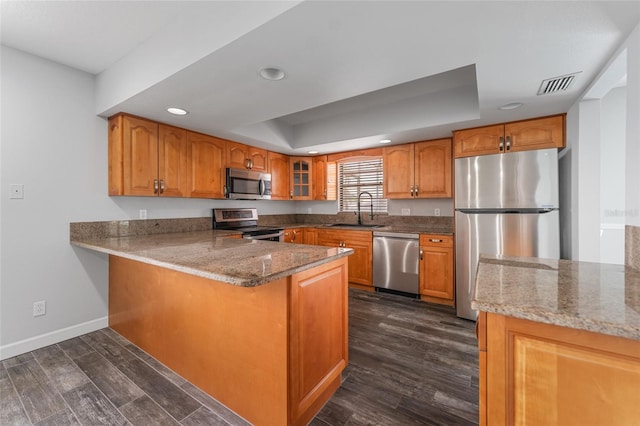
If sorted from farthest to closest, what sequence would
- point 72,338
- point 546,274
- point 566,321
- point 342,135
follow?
1. point 342,135
2. point 72,338
3. point 546,274
4. point 566,321

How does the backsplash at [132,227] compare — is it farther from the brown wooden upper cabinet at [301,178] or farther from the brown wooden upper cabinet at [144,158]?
the brown wooden upper cabinet at [301,178]

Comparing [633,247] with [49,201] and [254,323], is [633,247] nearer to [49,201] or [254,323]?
[254,323]

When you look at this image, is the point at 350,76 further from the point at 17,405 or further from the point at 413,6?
the point at 17,405

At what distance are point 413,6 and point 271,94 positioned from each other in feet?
A: 4.22

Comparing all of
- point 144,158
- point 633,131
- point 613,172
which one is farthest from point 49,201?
point 613,172

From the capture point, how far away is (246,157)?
3.94 metres

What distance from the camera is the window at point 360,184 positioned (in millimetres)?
4430

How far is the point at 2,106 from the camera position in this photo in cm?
217

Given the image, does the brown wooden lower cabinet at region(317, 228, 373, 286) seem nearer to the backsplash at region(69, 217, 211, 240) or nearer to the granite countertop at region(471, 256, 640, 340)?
the backsplash at region(69, 217, 211, 240)

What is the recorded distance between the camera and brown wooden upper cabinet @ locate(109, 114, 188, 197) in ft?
8.64

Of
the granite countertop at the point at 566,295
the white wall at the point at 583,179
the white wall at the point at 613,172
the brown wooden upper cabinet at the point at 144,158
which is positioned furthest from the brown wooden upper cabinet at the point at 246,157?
the white wall at the point at 613,172

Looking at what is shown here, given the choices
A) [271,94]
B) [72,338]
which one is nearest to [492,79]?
[271,94]

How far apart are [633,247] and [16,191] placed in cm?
418

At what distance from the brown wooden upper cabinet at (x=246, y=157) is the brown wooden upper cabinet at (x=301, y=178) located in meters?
0.60
